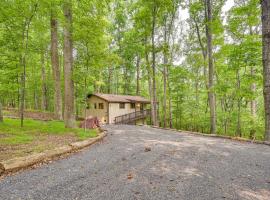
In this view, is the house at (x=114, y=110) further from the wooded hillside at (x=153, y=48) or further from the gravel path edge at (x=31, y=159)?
the gravel path edge at (x=31, y=159)

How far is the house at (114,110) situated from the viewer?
19953mm

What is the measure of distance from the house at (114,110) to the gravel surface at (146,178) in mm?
14778

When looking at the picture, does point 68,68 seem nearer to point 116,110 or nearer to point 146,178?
point 146,178

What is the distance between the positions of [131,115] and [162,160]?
16767 millimetres

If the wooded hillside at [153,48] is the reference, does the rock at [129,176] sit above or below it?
below

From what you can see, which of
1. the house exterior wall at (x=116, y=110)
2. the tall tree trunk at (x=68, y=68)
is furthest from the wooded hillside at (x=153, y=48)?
the house exterior wall at (x=116, y=110)

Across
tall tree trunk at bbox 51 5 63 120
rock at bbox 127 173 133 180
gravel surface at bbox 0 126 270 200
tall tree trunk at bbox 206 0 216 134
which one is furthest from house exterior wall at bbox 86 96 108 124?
rock at bbox 127 173 133 180

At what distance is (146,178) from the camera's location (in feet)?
11.7

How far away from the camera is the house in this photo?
19953mm

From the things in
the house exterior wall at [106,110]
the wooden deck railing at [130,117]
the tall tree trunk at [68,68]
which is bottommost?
the wooden deck railing at [130,117]

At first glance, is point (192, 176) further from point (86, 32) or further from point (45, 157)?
point (86, 32)

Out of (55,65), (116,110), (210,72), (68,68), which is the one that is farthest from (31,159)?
(116,110)

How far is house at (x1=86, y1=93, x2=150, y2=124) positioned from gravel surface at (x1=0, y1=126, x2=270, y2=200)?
14.8 m

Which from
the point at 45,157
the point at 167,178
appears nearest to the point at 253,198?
the point at 167,178
